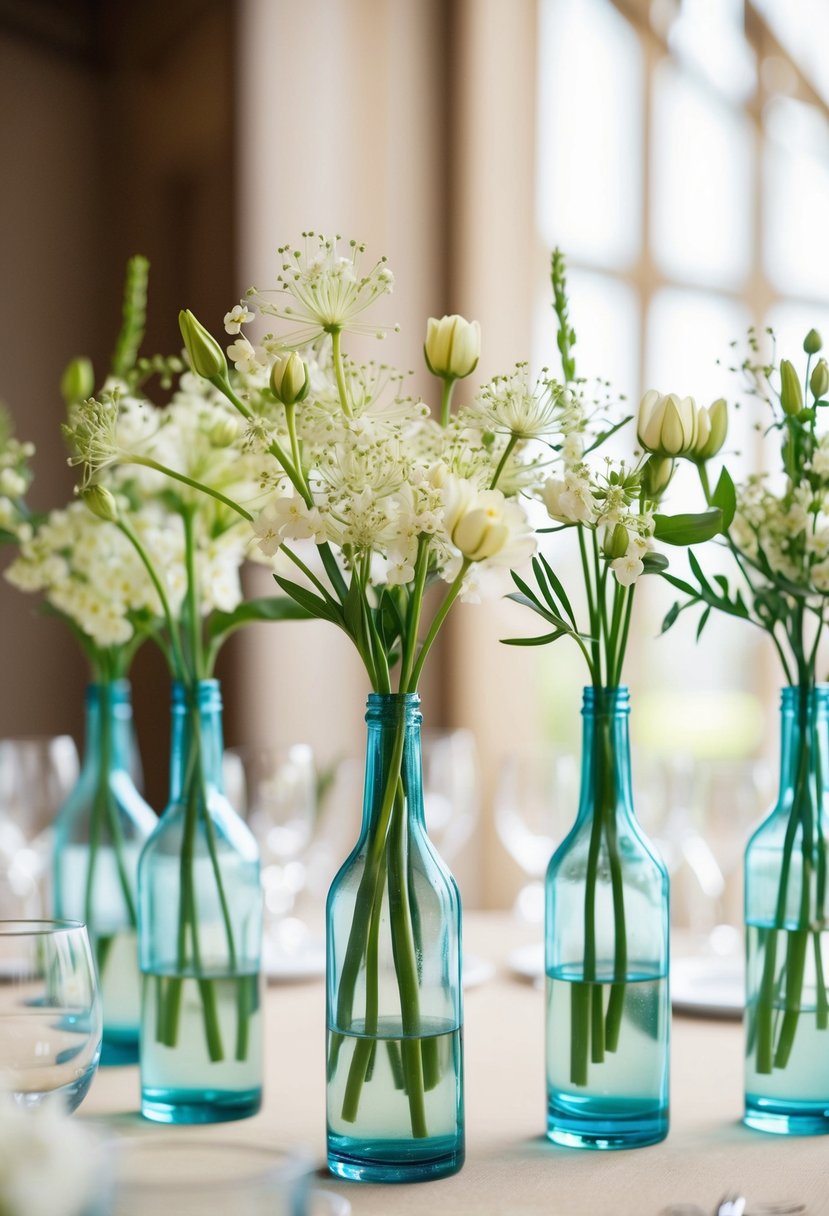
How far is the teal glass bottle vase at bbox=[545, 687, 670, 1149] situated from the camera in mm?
929

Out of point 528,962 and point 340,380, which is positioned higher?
point 340,380

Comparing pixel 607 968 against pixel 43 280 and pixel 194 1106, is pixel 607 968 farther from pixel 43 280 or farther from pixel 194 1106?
pixel 43 280

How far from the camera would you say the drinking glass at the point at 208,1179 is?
520mm

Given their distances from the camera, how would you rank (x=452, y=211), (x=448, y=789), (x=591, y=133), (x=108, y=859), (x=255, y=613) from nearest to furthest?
(x=255, y=613), (x=108, y=859), (x=448, y=789), (x=452, y=211), (x=591, y=133)

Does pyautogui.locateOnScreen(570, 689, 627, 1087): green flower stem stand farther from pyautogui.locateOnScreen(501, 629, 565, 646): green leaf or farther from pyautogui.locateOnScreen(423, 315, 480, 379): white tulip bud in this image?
pyautogui.locateOnScreen(423, 315, 480, 379): white tulip bud

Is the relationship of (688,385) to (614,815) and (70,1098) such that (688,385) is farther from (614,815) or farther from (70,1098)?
(70,1098)

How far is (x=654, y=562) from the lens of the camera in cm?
90

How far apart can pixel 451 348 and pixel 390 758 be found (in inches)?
10.3

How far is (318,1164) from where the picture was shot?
3.02 feet

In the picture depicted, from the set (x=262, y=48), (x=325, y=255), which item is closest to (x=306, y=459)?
(x=325, y=255)

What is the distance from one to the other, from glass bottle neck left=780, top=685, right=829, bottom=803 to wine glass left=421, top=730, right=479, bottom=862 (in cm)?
66

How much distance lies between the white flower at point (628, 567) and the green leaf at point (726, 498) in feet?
0.30

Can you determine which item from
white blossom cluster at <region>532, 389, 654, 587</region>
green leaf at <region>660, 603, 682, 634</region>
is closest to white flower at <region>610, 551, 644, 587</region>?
white blossom cluster at <region>532, 389, 654, 587</region>

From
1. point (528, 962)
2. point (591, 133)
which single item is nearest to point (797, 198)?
point (591, 133)
